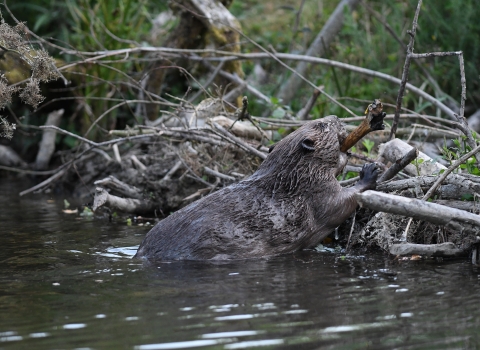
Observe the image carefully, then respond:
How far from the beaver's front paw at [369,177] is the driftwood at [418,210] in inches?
36.4

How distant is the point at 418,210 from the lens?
4.13m

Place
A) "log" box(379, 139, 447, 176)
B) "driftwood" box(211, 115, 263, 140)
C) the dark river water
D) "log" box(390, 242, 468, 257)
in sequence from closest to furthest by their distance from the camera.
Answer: the dark river water, "log" box(390, 242, 468, 257), "log" box(379, 139, 447, 176), "driftwood" box(211, 115, 263, 140)

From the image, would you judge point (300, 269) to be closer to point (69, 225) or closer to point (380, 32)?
point (69, 225)

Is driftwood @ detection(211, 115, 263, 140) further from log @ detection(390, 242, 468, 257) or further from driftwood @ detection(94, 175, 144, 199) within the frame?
log @ detection(390, 242, 468, 257)

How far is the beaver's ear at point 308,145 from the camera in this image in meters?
5.26

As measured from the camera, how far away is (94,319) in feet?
11.1

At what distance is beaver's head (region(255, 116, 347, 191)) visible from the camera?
526 centimetres

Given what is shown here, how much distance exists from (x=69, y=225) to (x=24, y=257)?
160cm

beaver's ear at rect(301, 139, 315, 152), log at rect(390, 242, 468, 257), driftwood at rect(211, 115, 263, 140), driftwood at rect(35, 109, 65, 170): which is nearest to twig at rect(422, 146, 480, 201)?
log at rect(390, 242, 468, 257)

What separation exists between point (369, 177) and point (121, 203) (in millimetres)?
2708

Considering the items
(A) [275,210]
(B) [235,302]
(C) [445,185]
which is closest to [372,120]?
(C) [445,185]

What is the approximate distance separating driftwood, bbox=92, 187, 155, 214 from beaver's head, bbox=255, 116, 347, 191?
5.67 ft

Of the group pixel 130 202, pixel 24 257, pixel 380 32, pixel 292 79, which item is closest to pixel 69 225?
pixel 130 202

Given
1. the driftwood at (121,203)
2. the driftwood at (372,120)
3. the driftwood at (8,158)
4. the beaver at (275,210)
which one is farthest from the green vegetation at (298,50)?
the driftwood at (372,120)
